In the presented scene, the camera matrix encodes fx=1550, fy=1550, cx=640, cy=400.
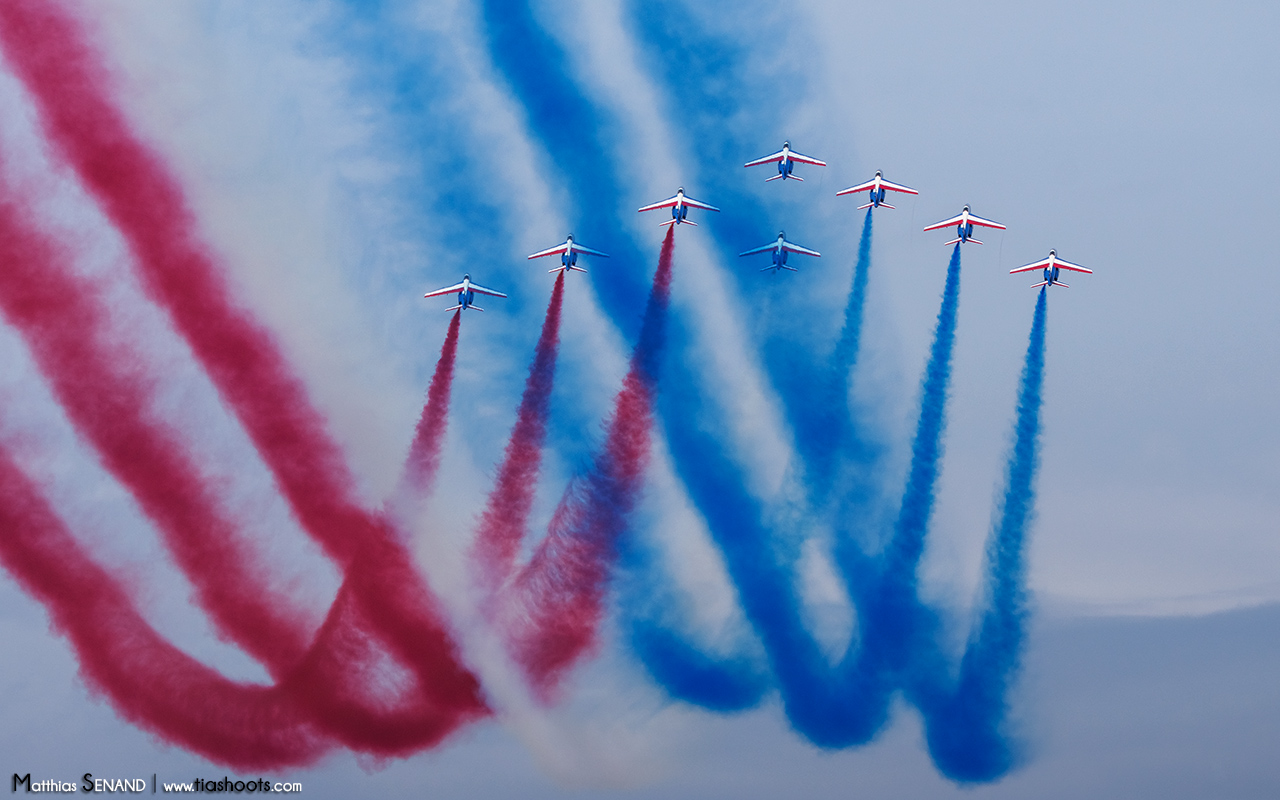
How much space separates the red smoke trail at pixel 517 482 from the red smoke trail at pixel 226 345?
286cm

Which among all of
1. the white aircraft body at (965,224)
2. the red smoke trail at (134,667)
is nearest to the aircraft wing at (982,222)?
the white aircraft body at (965,224)

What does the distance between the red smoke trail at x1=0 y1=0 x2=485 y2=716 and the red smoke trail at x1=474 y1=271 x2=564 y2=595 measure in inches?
113

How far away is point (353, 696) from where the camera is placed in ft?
194

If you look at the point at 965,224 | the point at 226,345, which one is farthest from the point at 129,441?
the point at 965,224

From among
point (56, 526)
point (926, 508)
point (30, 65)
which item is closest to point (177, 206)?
point (30, 65)

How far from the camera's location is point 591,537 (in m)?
61.5

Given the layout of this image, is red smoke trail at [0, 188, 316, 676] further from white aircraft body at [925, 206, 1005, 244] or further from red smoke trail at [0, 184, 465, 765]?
white aircraft body at [925, 206, 1005, 244]

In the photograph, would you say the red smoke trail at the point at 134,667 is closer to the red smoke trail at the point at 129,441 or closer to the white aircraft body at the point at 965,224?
the red smoke trail at the point at 129,441

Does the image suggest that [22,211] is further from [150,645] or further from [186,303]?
[150,645]

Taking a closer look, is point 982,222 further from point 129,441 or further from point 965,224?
point 129,441

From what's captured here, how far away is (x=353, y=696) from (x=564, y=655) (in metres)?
8.43

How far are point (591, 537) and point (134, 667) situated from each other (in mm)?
17727

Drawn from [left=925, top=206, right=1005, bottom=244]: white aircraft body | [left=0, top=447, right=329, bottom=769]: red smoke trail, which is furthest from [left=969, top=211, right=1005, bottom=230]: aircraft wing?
[left=0, top=447, right=329, bottom=769]: red smoke trail

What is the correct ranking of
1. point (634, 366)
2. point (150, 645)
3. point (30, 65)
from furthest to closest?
1. point (634, 366)
2. point (150, 645)
3. point (30, 65)
